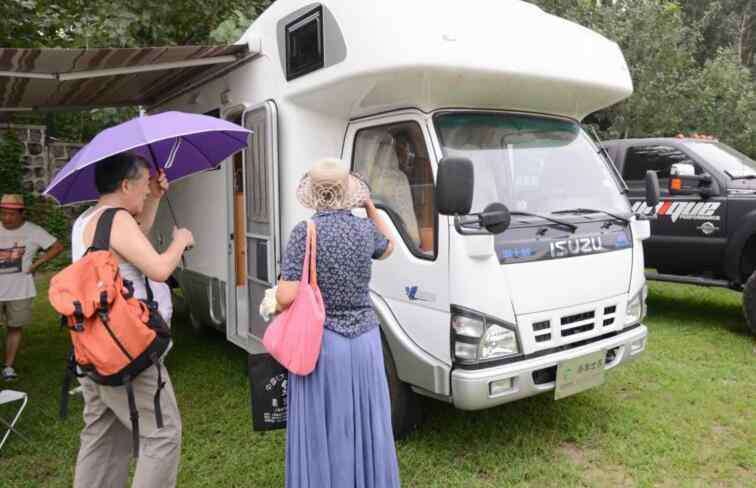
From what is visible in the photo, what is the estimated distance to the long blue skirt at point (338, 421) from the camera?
2.62 metres

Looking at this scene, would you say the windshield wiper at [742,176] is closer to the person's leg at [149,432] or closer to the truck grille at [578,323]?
the truck grille at [578,323]

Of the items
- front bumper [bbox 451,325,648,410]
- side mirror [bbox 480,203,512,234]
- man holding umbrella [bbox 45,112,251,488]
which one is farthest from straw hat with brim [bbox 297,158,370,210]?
front bumper [bbox 451,325,648,410]

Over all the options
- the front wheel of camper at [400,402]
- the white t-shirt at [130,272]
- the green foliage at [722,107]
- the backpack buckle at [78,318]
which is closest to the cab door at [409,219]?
the front wheel of camper at [400,402]

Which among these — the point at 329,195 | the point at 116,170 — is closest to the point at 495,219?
the point at 329,195

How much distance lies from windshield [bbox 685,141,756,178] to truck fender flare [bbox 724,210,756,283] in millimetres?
575

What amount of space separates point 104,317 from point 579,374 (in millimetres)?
2622

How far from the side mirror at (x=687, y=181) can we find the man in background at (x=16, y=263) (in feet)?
20.1

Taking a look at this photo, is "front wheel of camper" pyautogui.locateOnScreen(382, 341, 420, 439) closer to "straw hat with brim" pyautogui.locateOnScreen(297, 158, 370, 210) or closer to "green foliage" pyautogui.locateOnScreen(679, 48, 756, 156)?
"straw hat with brim" pyautogui.locateOnScreen(297, 158, 370, 210)

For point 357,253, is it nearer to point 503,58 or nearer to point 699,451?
point 503,58

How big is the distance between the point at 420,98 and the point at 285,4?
1.39 m

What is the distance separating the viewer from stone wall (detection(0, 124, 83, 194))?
12.7 meters

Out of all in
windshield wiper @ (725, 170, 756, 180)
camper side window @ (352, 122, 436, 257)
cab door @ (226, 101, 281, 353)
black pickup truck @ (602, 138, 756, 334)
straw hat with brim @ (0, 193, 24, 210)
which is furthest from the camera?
windshield wiper @ (725, 170, 756, 180)

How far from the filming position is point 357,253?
102 inches

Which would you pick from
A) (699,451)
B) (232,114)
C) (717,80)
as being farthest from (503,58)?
(717,80)
